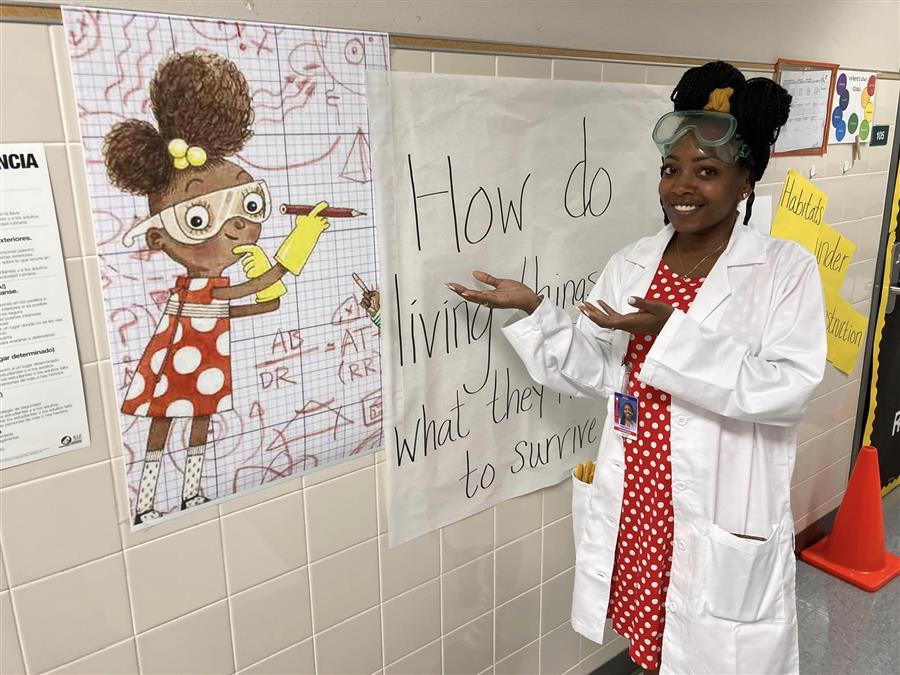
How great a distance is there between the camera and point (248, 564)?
1.30 m

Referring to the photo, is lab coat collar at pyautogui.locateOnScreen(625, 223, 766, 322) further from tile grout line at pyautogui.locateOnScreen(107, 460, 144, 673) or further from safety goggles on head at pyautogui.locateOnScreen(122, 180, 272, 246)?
tile grout line at pyautogui.locateOnScreen(107, 460, 144, 673)

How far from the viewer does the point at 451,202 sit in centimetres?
139

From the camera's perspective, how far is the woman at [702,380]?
4.19 feet

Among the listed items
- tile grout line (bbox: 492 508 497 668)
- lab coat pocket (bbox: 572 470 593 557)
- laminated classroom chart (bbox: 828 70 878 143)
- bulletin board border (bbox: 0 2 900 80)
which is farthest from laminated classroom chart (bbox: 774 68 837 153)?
tile grout line (bbox: 492 508 497 668)

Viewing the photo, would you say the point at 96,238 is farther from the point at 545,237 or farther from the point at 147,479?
the point at 545,237

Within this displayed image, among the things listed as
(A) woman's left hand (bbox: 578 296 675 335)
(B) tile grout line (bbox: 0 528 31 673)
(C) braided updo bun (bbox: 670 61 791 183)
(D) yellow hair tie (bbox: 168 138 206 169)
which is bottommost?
(B) tile grout line (bbox: 0 528 31 673)

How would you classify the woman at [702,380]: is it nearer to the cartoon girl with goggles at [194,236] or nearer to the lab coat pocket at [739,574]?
the lab coat pocket at [739,574]

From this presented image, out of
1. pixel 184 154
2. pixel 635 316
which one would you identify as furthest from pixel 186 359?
pixel 635 316

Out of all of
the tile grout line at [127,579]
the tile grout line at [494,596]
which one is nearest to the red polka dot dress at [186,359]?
the tile grout line at [127,579]

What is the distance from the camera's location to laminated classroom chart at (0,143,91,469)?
0.96 m

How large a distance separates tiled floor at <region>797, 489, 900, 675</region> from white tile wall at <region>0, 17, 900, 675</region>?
0.69 meters

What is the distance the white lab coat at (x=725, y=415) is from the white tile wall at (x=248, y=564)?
0.40m

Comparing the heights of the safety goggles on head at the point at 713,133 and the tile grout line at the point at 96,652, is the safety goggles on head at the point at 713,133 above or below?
above

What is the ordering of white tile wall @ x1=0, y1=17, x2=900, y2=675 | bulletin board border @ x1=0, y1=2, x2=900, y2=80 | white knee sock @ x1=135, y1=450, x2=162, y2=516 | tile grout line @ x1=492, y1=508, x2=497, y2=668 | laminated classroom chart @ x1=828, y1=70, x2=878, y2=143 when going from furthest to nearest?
laminated classroom chart @ x1=828, y1=70, x2=878, y2=143
tile grout line @ x1=492, y1=508, x2=497, y2=668
white knee sock @ x1=135, y1=450, x2=162, y2=516
white tile wall @ x1=0, y1=17, x2=900, y2=675
bulletin board border @ x1=0, y1=2, x2=900, y2=80
